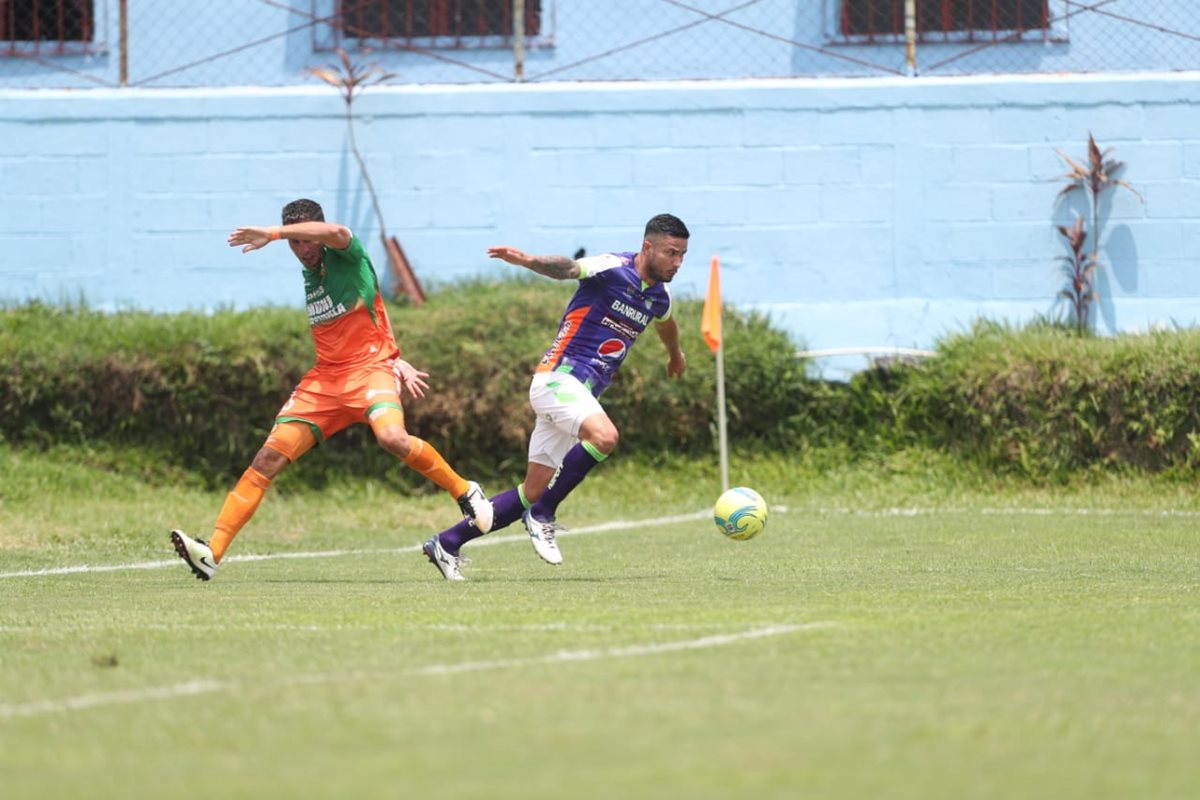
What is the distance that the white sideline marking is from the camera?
11.2m

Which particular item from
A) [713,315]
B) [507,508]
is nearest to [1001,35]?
[713,315]

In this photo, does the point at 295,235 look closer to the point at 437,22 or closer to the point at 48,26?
the point at 437,22

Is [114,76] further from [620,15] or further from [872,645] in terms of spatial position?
[872,645]

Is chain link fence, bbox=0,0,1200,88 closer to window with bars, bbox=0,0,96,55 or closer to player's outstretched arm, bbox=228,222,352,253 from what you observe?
window with bars, bbox=0,0,96,55

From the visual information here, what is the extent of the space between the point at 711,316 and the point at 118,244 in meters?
6.05

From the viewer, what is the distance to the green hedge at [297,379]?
16.5 m

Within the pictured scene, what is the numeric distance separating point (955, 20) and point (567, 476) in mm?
9778

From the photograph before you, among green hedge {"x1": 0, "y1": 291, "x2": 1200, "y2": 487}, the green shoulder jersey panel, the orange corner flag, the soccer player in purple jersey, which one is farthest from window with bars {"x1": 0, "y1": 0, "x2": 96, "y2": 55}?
the soccer player in purple jersey

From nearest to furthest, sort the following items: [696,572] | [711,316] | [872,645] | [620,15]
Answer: [872,645], [696,572], [711,316], [620,15]

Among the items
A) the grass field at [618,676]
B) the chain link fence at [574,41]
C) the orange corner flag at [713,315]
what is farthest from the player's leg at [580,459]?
the chain link fence at [574,41]

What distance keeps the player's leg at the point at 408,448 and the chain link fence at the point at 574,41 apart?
320 inches

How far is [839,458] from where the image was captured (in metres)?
17.0

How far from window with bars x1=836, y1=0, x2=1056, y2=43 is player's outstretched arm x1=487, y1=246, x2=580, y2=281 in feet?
30.5

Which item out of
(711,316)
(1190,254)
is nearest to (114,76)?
(711,316)
